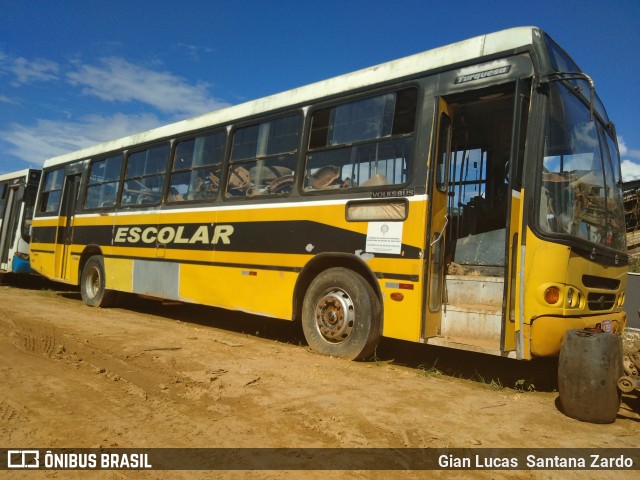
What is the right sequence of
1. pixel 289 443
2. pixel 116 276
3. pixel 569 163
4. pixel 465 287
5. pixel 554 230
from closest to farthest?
pixel 289 443 < pixel 554 230 < pixel 569 163 < pixel 465 287 < pixel 116 276

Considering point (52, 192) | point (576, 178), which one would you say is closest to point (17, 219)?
point (52, 192)

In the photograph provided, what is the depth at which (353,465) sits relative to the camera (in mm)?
2850

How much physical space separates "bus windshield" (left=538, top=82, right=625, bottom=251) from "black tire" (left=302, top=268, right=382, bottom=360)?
Answer: 193 centimetres

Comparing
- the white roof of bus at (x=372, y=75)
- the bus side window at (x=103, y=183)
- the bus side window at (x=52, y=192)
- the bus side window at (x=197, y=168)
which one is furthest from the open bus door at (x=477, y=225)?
the bus side window at (x=52, y=192)

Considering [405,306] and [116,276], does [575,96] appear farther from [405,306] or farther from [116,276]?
[116,276]

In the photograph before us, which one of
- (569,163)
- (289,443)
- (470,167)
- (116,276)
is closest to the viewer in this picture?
(289,443)

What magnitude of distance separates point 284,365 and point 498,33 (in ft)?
12.8

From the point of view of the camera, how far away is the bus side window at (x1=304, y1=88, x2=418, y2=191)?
5.23m

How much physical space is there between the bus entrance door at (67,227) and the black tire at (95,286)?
68 centimetres

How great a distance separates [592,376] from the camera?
12.2 ft

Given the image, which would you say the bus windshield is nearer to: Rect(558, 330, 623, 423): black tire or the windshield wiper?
the windshield wiper

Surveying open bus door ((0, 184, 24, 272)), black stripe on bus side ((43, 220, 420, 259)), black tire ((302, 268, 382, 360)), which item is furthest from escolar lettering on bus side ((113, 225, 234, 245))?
open bus door ((0, 184, 24, 272))

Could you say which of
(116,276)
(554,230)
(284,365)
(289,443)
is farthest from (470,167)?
(116,276)

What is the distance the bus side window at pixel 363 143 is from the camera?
5234mm
